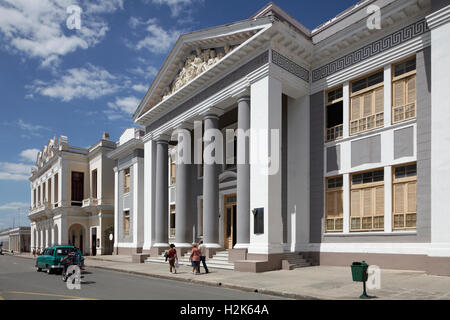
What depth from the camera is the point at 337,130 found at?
18.8m

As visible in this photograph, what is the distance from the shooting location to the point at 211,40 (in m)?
21.9

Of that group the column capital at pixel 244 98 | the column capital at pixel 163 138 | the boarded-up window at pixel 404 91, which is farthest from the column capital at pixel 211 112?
the boarded-up window at pixel 404 91

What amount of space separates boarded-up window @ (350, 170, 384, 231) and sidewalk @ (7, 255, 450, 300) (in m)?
1.99

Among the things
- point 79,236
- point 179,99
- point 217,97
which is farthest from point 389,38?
point 79,236

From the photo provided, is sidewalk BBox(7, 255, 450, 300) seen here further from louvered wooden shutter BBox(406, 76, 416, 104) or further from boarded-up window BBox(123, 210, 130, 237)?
boarded-up window BBox(123, 210, 130, 237)

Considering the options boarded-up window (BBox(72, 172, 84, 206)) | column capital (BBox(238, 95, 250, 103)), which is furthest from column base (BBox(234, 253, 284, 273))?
boarded-up window (BBox(72, 172, 84, 206))

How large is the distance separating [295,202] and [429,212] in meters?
6.31

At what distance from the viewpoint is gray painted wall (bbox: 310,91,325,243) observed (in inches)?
744

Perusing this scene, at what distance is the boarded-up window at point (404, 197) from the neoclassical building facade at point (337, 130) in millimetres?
39

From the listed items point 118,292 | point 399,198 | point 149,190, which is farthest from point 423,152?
point 149,190

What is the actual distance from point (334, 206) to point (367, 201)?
166 cm

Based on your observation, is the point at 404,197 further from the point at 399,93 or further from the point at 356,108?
the point at 356,108

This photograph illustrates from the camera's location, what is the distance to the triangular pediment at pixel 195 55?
19703mm
